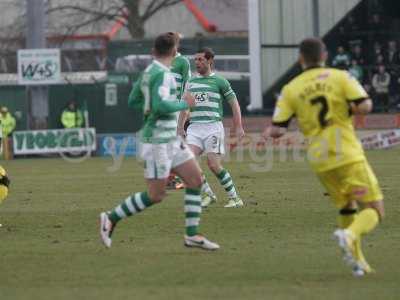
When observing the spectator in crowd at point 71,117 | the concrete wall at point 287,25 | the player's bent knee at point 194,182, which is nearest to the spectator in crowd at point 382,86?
the concrete wall at point 287,25

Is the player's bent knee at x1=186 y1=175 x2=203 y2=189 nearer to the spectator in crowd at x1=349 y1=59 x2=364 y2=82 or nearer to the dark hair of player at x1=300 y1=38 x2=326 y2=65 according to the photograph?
the dark hair of player at x1=300 y1=38 x2=326 y2=65

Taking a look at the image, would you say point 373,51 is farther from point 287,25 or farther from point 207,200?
point 207,200

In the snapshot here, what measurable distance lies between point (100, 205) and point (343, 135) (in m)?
7.78

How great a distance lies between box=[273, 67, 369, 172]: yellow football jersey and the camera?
9516mm

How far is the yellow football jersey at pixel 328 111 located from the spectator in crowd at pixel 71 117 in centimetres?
2905

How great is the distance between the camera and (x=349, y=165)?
9516 mm

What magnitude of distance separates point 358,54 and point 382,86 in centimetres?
145

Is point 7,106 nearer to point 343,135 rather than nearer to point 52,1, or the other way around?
point 52,1

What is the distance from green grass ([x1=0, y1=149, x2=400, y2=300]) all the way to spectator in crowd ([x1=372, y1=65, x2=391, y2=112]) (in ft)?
56.9

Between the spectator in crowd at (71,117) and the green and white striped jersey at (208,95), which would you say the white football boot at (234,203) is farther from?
the spectator in crowd at (71,117)

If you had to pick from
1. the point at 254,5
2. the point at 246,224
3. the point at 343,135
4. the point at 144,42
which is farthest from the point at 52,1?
the point at 343,135

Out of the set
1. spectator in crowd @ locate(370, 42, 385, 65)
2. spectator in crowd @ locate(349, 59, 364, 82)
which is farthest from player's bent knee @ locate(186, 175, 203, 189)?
spectator in crowd @ locate(370, 42, 385, 65)

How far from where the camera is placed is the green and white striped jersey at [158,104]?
36.0 feet

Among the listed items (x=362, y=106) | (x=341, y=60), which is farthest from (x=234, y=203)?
(x=341, y=60)
